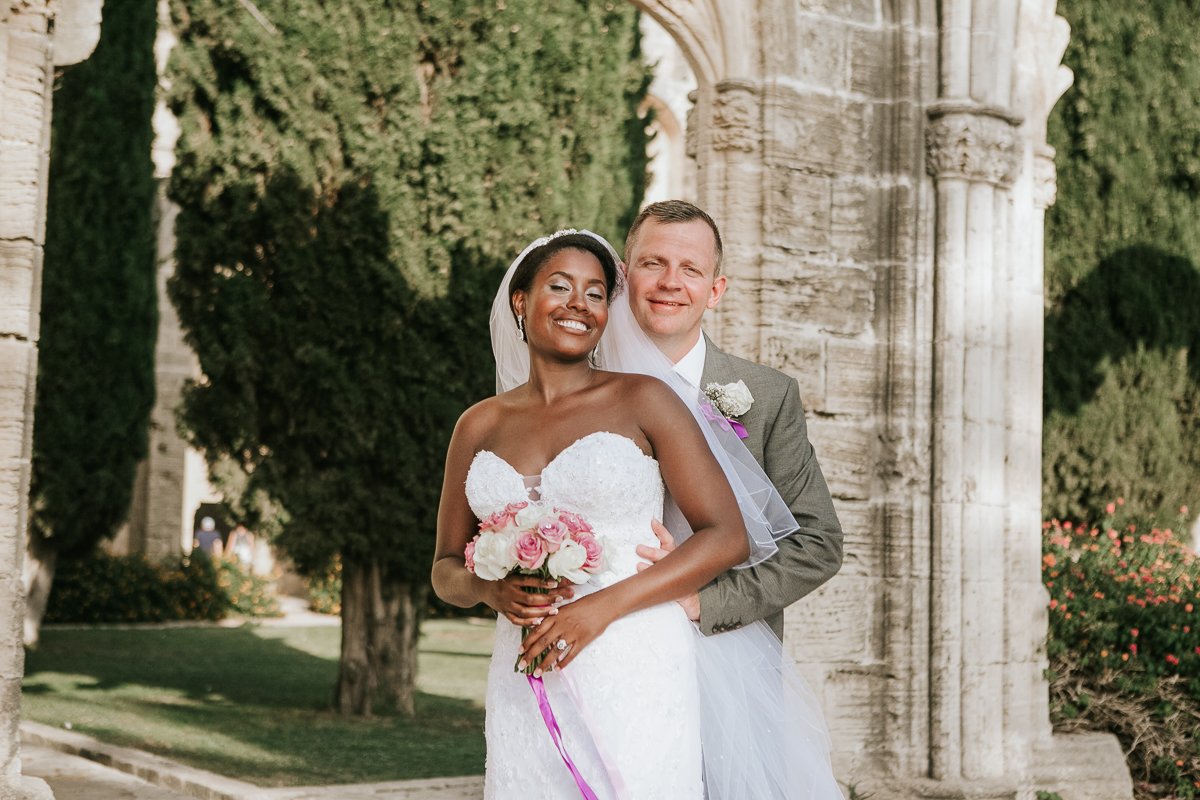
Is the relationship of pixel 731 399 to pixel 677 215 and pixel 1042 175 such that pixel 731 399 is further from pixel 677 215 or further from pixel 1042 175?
pixel 1042 175

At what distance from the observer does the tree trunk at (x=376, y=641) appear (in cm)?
970

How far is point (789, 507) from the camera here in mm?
3117

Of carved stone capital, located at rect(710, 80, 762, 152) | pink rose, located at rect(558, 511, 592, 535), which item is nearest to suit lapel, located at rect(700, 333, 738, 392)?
pink rose, located at rect(558, 511, 592, 535)

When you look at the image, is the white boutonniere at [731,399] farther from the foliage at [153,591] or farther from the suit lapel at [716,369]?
the foliage at [153,591]

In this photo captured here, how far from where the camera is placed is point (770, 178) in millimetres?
5562

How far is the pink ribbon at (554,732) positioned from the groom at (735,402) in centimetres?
36

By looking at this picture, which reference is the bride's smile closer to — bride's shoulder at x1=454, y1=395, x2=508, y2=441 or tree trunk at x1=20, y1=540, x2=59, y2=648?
bride's shoulder at x1=454, y1=395, x2=508, y2=441

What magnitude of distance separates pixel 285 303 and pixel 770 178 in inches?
181

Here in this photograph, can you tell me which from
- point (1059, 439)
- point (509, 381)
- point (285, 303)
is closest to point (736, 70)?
point (509, 381)

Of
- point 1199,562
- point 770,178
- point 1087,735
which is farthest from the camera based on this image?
point 1199,562

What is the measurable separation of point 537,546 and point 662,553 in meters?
0.32

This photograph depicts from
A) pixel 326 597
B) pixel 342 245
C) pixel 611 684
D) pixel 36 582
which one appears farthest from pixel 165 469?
pixel 611 684

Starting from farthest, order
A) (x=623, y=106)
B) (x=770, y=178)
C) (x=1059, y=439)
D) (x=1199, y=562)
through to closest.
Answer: (x=1059, y=439) < (x=623, y=106) < (x=1199, y=562) < (x=770, y=178)

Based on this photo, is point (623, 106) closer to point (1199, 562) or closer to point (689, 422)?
point (1199, 562)
